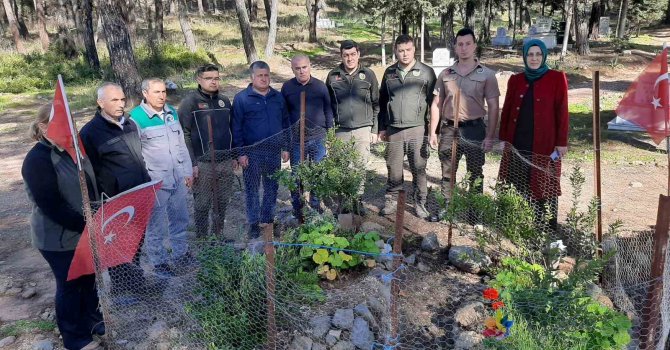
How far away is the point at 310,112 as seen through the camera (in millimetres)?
5219

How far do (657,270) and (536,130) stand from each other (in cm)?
182

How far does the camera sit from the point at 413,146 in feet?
17.0

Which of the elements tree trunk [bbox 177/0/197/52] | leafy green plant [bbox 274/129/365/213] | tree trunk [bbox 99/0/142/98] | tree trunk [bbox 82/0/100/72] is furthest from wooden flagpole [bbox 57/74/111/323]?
tree trunk [bbox 177/0/197/52]

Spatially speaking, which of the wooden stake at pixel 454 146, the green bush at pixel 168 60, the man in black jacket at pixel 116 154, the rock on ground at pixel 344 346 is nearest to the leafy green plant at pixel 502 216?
the wooden stake at pixel 454 146

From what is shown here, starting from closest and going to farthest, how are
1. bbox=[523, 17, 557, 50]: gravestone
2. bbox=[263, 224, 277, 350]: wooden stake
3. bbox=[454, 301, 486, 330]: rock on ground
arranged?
bbox=[263, 224, 277, 350]: wooden stake → bbox=[454, 301, 486, 330]: rock on ground → bbox=[523, 17, 557, 50]: gravestone

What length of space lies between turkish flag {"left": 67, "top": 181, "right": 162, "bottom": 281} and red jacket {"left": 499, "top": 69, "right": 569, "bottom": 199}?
3178mm

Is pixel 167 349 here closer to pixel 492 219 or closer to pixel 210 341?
pixel 210 341

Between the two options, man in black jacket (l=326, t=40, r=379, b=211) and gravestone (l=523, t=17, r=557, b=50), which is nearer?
man in black jacket (l=326, t=40, r=379, b=211)

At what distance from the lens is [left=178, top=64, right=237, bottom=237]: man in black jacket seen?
4723mm

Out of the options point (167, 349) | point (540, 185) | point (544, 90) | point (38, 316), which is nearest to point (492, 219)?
point (540, 185)

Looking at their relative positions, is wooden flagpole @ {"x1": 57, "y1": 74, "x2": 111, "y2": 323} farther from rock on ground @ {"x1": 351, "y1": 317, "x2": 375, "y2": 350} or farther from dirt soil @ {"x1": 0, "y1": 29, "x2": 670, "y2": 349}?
rock on ground @ {"x1": 351, "y1": 317, "x2": 375, "y2": 350}

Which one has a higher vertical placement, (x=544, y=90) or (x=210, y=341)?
(x=544, y=90)

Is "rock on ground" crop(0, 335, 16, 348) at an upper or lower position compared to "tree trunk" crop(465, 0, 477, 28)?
lower

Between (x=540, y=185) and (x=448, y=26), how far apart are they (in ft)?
73.7
